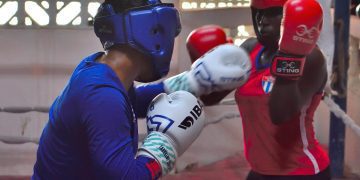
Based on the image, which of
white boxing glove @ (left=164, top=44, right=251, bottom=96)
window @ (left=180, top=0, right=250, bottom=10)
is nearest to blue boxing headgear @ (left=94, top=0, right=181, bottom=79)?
white boxing glove @ (left=164, top=44, right=251, bottom=96)

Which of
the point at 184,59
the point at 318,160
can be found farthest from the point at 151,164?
the point at 184,59

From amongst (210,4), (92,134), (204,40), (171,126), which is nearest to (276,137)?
(204,40)

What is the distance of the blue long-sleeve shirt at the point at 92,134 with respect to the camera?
146cm

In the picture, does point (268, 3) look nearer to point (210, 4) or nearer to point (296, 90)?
point (296, 90)

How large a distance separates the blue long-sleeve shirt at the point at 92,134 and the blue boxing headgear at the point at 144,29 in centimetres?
9

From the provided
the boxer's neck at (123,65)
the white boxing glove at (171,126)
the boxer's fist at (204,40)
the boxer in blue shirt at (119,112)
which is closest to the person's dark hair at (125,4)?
the boxer in blue shirt at (119,112)

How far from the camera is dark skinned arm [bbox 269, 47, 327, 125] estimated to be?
2062mm

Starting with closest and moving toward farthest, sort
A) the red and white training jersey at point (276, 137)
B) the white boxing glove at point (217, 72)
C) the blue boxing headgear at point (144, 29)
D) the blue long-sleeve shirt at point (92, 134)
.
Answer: the blue long-sleeve shirt at point (92, 134) < the blue boxing headgear at point (144, 29) < the white boxing glove at point (217, 72) < the red and white training jersey at point (276, 137)

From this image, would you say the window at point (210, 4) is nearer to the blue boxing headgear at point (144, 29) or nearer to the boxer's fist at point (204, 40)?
the boxer's fist at point (204, 40)

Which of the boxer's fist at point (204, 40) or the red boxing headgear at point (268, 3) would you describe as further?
the boxer's fist at point (204, 40)

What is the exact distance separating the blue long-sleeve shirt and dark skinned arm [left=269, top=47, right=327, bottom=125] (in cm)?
61

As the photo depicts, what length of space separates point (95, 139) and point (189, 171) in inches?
119

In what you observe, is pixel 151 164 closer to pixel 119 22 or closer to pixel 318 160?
pixel 119 22

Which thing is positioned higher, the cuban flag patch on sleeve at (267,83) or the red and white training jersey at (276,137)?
the cuban flag patch on sleeve at (267,83)
